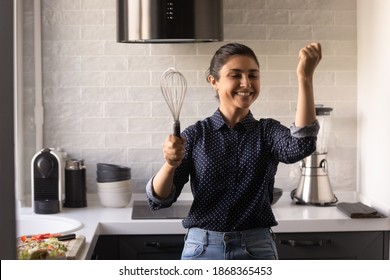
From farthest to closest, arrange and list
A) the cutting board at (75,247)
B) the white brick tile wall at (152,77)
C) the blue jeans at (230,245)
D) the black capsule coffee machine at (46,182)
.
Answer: the white brick tile wall at (152,77)
the black capsule coffee machine at (46,182)
the cutting board at (75,247)
the blue jeans at (230,245)

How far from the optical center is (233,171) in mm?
1015

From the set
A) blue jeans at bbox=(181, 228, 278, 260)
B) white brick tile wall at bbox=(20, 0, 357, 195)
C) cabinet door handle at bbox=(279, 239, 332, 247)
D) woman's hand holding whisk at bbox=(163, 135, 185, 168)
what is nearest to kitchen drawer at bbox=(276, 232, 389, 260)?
cabinet door handle at bbox=(279, 239, 332, 247)

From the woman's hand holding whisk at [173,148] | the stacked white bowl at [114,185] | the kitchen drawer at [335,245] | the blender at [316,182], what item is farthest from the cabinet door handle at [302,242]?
the woman's hand holding whisk at [173,148]

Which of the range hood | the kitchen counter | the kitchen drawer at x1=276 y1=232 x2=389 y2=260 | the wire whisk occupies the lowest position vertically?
the kitchen drawer at x1=276 y1=232 x2=389 y2=260

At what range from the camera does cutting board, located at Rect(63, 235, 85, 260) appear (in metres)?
1.17

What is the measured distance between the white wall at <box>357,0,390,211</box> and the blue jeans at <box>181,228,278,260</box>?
671 mm

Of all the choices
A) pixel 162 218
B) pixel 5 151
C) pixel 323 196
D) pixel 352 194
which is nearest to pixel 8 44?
pixel 5 151

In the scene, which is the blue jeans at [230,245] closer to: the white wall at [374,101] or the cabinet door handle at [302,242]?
the cabinet door handle at [302,242]

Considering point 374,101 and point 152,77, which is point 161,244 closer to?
point 152,77

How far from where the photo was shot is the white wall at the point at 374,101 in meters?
1.60

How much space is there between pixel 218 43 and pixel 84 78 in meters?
0.35

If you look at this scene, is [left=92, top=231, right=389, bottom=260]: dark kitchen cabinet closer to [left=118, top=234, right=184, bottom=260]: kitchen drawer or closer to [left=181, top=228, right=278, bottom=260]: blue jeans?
Result: [left=118, top=234, right=184, bottom=260]: kitchen drawer

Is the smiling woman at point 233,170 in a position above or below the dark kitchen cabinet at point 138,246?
above

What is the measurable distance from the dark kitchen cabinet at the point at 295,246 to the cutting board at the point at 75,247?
0.21 metres
